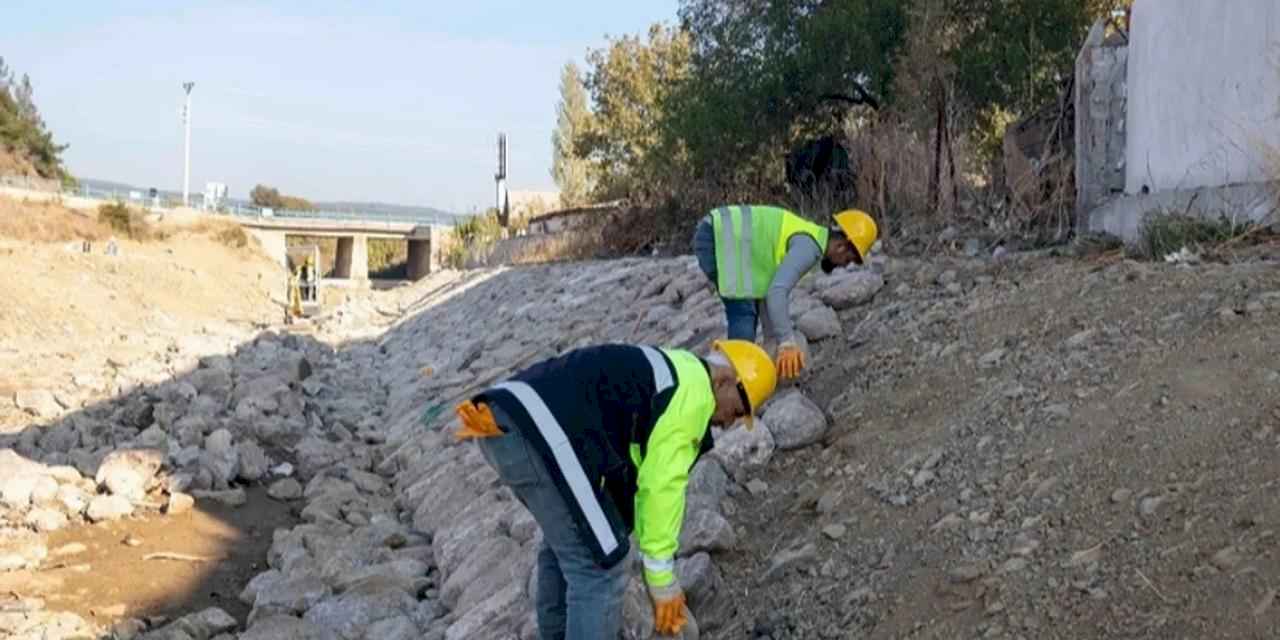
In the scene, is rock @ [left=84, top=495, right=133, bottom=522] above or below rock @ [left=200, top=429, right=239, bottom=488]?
below

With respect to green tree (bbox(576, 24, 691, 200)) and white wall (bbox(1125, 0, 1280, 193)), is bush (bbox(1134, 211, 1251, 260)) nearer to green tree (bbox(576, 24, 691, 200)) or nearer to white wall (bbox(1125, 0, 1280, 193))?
white wall (bbox(1125, 0, 1280, 193))

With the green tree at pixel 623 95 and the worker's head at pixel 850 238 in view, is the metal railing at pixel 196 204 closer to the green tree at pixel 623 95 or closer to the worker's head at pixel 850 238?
the green tree at pixel 623 95

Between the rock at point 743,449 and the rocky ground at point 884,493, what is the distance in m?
0.01

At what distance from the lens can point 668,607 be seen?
3.51 m

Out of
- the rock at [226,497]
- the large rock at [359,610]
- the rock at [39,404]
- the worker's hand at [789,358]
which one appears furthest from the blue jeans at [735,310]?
the rock at [39,404]

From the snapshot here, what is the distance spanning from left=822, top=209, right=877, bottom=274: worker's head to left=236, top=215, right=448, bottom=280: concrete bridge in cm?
4435

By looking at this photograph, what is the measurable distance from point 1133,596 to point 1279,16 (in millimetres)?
3935

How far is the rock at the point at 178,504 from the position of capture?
26.4 ft

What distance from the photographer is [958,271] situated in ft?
22.4

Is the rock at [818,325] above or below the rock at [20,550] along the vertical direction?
above

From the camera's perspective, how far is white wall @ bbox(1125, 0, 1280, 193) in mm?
6059

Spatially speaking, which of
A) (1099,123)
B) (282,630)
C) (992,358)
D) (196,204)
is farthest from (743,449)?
(196,204)

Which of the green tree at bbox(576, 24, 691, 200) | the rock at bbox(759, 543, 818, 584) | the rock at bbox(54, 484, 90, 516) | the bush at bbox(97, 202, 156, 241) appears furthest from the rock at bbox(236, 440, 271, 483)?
the bush at bbox(97, 202, 156, 241)

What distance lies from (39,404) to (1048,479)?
37.0 feet
